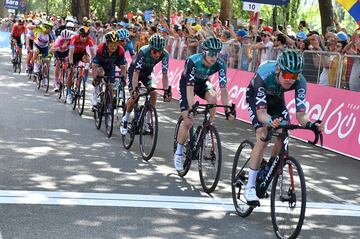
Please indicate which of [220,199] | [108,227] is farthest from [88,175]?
[108,227]

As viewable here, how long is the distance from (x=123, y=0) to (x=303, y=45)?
31053 millimetres

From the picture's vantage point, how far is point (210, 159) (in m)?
7.95

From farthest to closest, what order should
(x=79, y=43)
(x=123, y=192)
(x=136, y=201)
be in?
(x=79, y=43), (x=123, y=192), (x=136, y=201)

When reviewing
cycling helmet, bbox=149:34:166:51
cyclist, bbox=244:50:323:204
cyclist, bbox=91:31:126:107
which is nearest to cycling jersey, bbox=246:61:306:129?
cyclist, bbox=244:50:323:204

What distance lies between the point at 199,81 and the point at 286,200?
3.03m

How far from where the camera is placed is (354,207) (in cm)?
780

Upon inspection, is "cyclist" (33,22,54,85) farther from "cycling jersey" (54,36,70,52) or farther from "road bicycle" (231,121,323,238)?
"road bicycle" (231,121,323,238)

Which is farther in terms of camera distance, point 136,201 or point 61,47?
point 61,47

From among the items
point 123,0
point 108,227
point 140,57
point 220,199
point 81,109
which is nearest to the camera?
point 108,227

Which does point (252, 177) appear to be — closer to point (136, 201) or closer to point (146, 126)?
point (136, 201)

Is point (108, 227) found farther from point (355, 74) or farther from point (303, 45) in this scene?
point (303, 45)

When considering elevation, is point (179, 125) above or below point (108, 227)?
above

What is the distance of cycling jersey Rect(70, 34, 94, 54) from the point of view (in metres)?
14.8

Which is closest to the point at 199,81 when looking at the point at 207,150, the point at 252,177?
the point at 207,150
